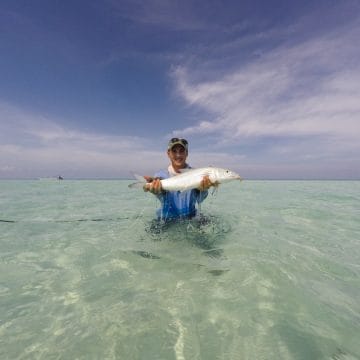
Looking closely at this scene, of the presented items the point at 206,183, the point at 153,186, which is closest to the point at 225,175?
the point at 206,183

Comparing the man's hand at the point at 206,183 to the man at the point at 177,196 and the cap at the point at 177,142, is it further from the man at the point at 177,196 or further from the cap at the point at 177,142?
the cap at the point at 177,142

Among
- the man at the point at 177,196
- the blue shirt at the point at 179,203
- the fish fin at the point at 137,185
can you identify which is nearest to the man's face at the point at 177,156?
the man at the point at 177,196

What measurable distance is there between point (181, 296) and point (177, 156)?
397 cm

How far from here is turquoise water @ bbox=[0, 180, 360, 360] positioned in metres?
3.08

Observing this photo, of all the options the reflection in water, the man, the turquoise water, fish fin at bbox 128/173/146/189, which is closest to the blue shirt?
the man

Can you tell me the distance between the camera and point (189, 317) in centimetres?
360

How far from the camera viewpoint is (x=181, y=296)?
Result: 13.5 feet

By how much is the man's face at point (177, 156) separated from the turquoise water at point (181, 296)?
61.6 inches

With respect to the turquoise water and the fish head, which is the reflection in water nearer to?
the turquoise water

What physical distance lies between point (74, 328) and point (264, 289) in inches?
106

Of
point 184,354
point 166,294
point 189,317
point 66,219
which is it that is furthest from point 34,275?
point 66,219

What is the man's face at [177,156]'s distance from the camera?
288 inches

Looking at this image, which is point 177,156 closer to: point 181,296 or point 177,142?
point 177,142

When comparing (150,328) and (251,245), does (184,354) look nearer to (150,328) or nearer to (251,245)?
Result: (150,328)
